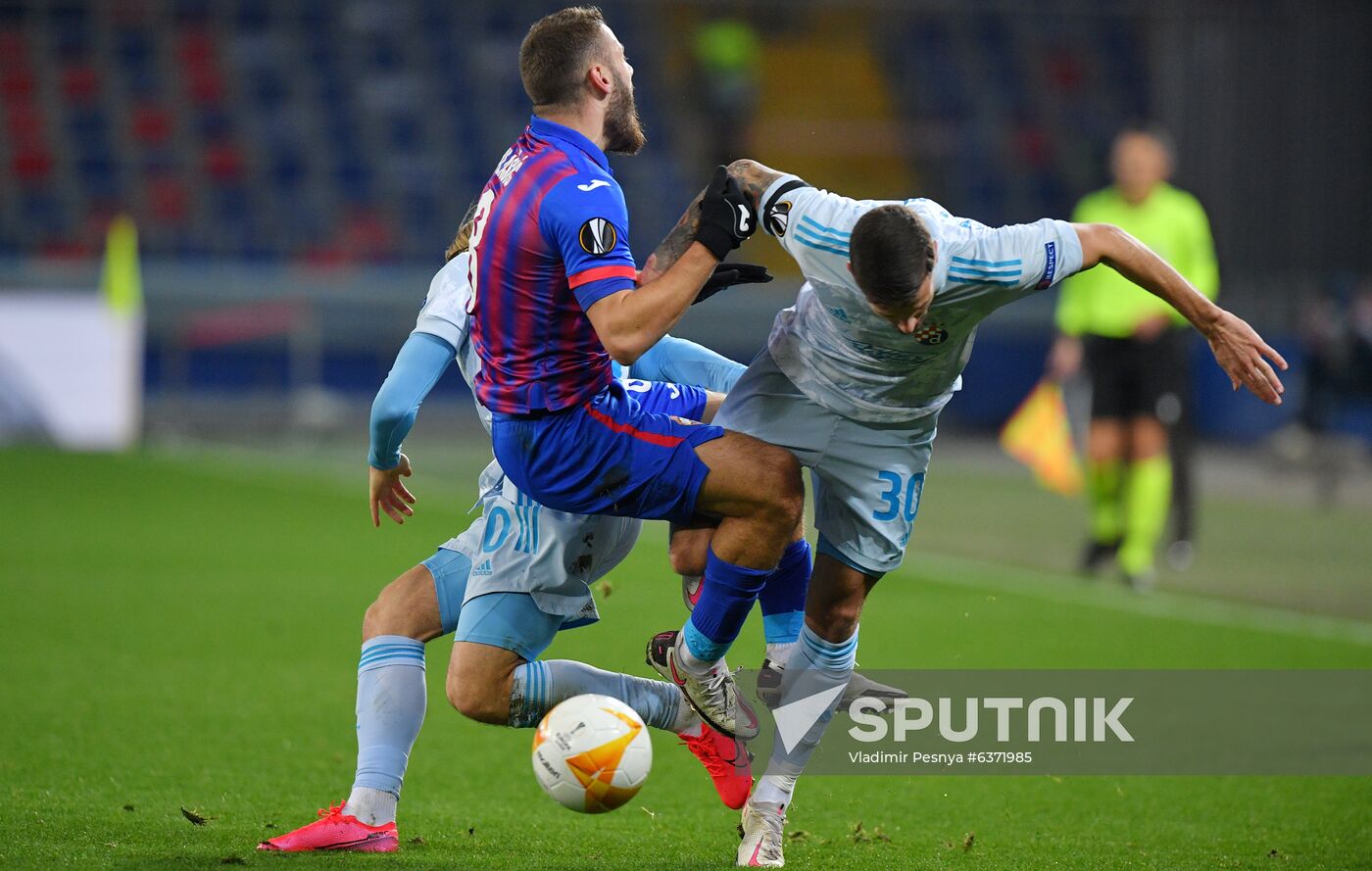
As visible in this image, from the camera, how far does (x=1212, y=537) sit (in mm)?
11312

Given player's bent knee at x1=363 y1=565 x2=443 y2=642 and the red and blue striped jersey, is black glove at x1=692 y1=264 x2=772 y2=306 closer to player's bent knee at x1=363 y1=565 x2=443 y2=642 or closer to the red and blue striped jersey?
the red and blue striped jersey

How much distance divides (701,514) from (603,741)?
598 millimetres

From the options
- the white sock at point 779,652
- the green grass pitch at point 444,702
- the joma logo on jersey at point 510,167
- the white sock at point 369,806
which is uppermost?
the joma logo on jersey at point 510,167

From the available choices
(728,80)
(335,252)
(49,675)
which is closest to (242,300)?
(335,252)

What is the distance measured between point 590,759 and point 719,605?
48cm

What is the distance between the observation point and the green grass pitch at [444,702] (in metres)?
4.30

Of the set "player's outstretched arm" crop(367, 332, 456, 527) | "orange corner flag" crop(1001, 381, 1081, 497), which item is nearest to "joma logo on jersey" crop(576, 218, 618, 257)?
"player's outstretched arm" crop(367, 332, 456, 527)

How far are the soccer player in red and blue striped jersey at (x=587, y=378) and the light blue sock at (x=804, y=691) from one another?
0.76ft

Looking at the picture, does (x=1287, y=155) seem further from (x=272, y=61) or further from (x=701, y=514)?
Result: (x=701, y=514)

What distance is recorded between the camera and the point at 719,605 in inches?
162

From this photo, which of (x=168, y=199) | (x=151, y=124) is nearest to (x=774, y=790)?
(x=168, y=199)

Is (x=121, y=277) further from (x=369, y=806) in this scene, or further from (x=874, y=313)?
(x=874, y=313)
